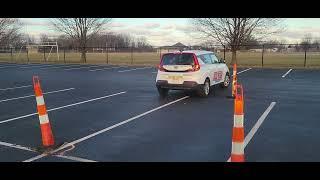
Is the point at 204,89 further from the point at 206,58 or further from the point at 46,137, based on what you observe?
the point at 46,137

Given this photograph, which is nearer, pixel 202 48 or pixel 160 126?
pixel 160 126

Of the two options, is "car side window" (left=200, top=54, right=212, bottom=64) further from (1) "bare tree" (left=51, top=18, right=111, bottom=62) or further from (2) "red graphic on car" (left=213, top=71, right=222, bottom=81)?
(1) "bare tree" (left=51, top=18, right=111, bottom=62)

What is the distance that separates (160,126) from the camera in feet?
26.9

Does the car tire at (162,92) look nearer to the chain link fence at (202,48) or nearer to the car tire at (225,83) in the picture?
the car tire at (225,83)

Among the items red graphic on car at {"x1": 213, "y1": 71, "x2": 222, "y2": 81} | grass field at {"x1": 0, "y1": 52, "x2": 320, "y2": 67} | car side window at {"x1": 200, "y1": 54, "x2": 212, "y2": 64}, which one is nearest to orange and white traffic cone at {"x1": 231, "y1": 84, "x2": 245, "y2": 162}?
car side window at {"x1": 200, "y1": 54, "x2": 212, "y2": 64}

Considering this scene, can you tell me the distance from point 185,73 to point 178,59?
62cm

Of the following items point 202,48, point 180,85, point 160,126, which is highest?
point 202,48

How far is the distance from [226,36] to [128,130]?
27.0 meters

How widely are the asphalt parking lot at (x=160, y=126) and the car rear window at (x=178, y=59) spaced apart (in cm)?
117

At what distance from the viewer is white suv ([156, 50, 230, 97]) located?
12477mm

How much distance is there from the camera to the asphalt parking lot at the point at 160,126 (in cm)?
615

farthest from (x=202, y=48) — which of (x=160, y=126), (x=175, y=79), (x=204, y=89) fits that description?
(x=160, y=126)
